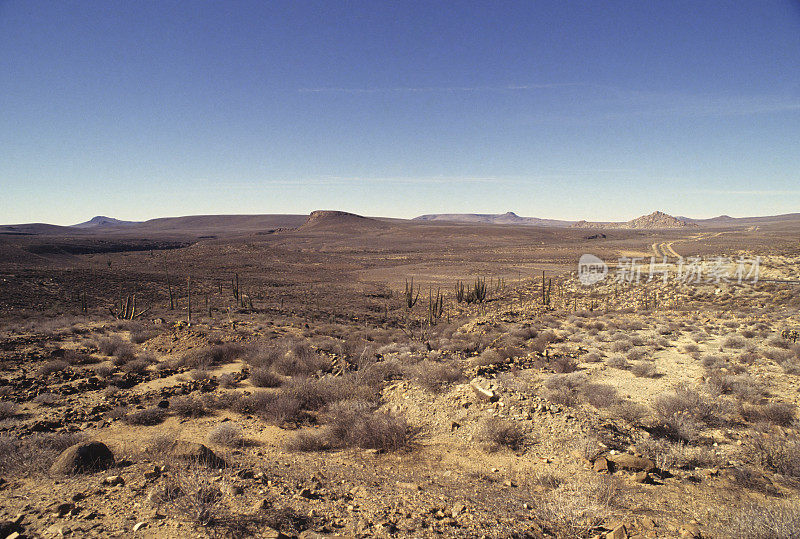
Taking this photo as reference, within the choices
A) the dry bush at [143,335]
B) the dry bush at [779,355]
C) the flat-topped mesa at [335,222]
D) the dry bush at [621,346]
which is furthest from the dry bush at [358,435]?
the flat-topped mesa at [335,222]

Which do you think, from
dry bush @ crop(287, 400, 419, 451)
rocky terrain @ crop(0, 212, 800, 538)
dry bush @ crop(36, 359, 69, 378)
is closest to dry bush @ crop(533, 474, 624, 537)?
rocky terrain @ crop(0, 212, 800, 538)

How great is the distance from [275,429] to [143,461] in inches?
81.5

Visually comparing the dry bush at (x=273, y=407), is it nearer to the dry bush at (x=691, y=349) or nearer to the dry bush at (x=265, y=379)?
the dry bush at (x=265, y=379)

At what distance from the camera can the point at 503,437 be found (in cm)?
592

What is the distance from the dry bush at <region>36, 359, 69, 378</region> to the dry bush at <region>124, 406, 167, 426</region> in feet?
14.6

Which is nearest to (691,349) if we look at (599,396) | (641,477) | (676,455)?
(599,396)

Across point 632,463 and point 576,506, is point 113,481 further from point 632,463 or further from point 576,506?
point 632,463

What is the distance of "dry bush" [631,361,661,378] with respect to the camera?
9484 mm

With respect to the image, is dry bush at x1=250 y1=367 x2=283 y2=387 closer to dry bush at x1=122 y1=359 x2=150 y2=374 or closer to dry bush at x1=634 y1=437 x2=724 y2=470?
dry bush at x1=122 y1=359 x2=150 y2=374

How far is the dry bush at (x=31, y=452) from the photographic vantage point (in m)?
4.46

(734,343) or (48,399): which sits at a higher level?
(48,399)

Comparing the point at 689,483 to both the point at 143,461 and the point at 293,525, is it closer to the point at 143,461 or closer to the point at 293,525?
the point at 293,525

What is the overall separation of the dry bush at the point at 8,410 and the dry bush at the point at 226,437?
13.9 ft

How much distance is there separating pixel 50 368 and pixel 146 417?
5.02 metres
